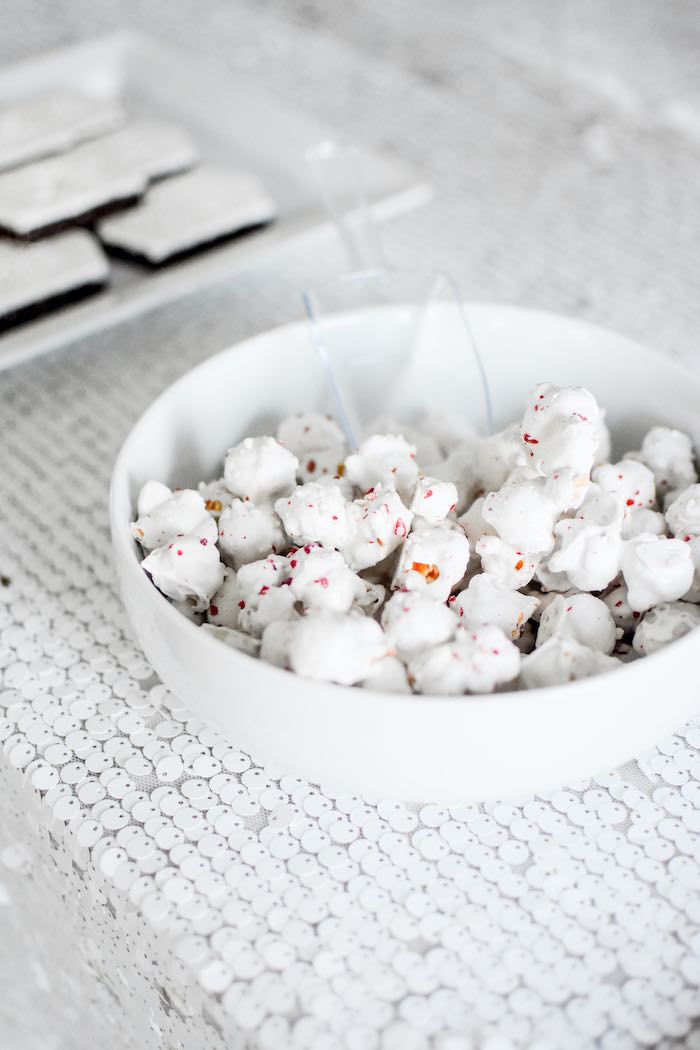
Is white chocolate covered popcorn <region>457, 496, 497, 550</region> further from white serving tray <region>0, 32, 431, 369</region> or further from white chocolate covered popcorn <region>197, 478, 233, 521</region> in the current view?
white serving tray <region>0, 32, 431, 369</region>

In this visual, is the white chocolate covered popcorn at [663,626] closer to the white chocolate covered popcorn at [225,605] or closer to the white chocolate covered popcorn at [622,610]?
the white chocolate covered popcorn at [622,610]

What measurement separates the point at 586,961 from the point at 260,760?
0.17m

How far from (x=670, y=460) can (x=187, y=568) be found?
0.88ft

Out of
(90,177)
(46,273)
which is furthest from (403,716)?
(90,177)

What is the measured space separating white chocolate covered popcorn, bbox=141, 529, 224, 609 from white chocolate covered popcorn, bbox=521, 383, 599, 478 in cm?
17

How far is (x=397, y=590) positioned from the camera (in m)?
0.51

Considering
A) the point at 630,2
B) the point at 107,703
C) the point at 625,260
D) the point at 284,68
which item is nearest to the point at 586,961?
the point at 107,703

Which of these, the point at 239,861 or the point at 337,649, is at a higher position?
the point at 337,649

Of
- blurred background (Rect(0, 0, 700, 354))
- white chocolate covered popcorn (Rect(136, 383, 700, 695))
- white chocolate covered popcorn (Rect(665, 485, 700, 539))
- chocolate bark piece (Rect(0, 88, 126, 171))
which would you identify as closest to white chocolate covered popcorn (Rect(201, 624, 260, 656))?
white chocolate covered popcorn (Rect(136, 383, 700, 695))

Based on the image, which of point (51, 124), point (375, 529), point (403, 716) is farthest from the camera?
point (51, 124)

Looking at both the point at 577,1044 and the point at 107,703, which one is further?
the point at 107,703

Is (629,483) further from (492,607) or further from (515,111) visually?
(515,111)

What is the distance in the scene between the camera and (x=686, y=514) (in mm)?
524

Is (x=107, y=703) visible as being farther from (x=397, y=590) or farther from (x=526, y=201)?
(x=526, y=201)
